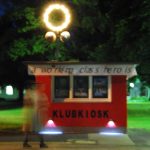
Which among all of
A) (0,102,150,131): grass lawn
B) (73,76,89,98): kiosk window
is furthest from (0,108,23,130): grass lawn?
(73,76,89,98): kiosk window

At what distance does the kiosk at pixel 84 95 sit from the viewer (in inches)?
755

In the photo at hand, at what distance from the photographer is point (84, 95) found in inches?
762

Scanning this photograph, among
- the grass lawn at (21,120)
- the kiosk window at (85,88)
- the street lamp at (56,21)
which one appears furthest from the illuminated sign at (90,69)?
the grass lawn at (21,120)

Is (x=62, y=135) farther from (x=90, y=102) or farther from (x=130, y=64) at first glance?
(x=130, y=64)

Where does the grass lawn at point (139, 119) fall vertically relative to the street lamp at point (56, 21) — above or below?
below

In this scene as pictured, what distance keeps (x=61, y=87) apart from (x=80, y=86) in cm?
62

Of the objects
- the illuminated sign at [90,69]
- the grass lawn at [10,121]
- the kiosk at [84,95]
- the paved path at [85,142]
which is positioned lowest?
the paved path at [85,142]

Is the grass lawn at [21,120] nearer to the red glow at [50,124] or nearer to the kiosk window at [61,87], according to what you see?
the red glow at [50,124]

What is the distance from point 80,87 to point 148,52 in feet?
37.0

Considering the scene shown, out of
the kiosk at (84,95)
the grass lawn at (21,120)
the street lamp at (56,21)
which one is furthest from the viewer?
the grass lawn at (21,120)

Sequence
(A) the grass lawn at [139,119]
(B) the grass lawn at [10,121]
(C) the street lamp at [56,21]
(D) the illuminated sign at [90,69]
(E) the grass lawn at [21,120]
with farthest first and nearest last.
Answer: (A) the grass lawn at [139,119], (E) the grass lawn at [21,120], (B) the grass lawn at [10,121], (C) the street lamp at [56,21], (D) the illuminated sign at [90,69]

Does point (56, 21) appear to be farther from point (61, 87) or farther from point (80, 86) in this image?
point (80, 86)

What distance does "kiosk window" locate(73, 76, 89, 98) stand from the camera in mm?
19297

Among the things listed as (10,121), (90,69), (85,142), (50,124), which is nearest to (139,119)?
(10,121)
